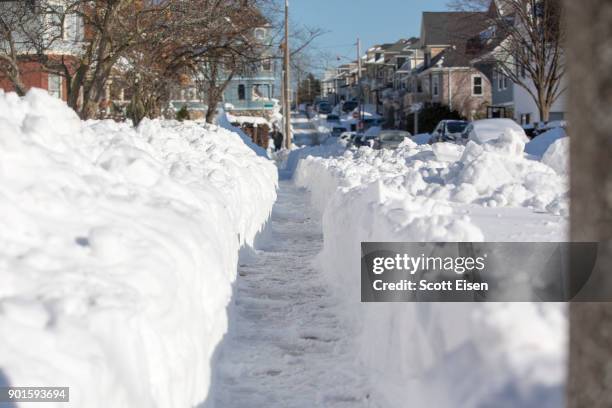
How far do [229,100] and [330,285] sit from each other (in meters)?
61.1

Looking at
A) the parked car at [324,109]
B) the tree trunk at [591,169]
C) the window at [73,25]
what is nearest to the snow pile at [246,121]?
the window at [73,25]

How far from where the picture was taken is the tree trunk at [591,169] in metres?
1.49

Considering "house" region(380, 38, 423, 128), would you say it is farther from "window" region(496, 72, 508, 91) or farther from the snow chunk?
the snow chunk

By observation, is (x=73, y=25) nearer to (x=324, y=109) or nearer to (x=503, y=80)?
(x=503, y=80)

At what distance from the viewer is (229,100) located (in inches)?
2709

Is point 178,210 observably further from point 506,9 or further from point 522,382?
point 506,9

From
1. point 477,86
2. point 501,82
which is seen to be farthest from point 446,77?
point 501,82

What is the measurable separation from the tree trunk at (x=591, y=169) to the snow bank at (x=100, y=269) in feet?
6.27

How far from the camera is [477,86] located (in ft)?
189

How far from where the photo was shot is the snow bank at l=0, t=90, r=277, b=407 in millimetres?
3096

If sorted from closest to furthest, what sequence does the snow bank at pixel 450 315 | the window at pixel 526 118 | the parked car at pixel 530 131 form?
1. the snow bank at pixel 450 315
2. the parked car at pixel 530 131
3. the window at pixel 526 118

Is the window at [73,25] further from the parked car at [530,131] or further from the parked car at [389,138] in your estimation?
the parked car at [530,131]

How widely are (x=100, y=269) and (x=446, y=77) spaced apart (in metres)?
57.8

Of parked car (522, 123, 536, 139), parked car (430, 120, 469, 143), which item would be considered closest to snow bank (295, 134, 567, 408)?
parked car (522, 123, 536, 139)
